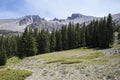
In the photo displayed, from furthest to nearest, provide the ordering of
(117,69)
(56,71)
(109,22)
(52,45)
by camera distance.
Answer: (52,45)
(109,22)
(56,71)
(117,69)

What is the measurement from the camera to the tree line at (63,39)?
92369mm

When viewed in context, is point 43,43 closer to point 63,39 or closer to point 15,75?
point 63,39

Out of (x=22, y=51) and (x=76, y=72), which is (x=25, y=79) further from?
(x=22, y=51)

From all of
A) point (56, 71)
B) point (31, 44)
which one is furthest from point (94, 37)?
point (56, 71)

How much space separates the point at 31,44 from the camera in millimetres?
96750

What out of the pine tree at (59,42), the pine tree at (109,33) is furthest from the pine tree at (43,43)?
the pine tree at (109,33)

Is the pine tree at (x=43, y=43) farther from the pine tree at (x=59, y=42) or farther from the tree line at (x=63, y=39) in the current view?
the pine tree at (x=59, y=42)

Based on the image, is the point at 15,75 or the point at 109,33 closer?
the point at 15,75

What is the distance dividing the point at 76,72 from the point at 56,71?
3.41 meters

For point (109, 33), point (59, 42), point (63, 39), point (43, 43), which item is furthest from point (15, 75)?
point (63, 39)

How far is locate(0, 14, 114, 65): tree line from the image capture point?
92.4m

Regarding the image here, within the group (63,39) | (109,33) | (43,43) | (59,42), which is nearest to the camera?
(109,33)

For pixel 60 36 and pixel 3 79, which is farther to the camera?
pixel 60 36

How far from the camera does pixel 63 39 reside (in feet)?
383
